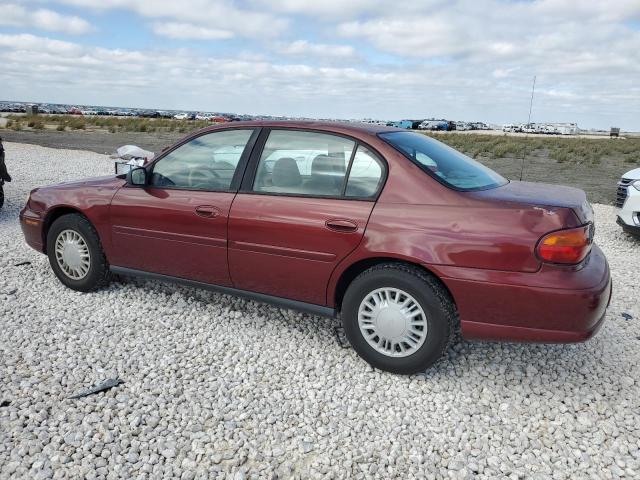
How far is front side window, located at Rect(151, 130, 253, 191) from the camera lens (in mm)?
4004

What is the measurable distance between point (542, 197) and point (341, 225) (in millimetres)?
1257

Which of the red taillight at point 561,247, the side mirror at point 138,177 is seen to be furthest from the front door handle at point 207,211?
the red taillight at point 561,247

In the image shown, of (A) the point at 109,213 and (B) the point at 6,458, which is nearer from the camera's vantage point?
(B) the point at 6,458

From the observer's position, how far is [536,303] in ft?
9.78

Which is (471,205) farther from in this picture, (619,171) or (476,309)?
(619,171)

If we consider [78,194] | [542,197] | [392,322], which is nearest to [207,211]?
[78,194]

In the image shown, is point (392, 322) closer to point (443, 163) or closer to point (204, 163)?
point (443, 163)

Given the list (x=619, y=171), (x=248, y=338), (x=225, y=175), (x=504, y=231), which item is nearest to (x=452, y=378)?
(x=504, y=231)

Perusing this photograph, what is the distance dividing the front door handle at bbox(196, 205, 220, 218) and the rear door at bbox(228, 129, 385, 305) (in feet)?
0.54

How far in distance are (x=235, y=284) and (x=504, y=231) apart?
197 cm

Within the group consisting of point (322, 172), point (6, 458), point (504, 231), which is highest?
point (322, 172)

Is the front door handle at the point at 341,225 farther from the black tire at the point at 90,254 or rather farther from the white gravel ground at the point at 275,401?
the black tire at the point at 90,254

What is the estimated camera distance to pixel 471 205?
10.3 ft

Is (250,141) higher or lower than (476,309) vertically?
higher
